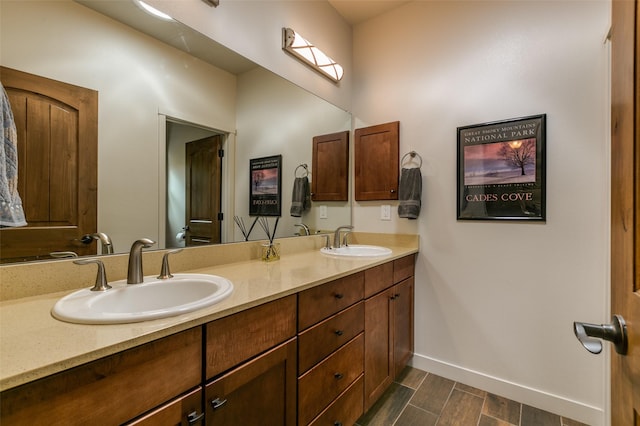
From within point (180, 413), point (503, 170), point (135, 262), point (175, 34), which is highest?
point (175, 34)

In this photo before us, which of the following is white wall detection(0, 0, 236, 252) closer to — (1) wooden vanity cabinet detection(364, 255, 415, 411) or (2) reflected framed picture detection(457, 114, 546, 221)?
(1) wooden vanity cabinet detection(364, 255, 415, 411)

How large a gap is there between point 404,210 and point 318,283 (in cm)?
109

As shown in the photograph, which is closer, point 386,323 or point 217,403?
point 217,403

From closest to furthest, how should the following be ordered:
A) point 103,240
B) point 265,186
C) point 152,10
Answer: point 103,240 < point 152,10 < point 265,186

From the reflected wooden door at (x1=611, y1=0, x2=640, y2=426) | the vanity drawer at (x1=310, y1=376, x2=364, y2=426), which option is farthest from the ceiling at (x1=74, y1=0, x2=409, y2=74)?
the vanity drawer at (x1=310, y1=376, x2=364, y2=426)

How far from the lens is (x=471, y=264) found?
189 centimetres

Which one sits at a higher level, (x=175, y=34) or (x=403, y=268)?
(x=175, y=34)

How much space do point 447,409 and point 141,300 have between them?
175 cm

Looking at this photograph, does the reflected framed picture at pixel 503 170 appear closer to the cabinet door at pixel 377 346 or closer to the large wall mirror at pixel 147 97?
the cabinet door at pixel 377 346

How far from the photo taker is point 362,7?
2.22 meters

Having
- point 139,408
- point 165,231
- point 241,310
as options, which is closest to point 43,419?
point 139,408

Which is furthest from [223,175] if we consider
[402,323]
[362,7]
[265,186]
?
[362,7]

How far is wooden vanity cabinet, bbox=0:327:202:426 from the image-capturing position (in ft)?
1.68

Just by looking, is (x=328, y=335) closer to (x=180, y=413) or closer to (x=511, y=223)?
(x=180, y=413)
